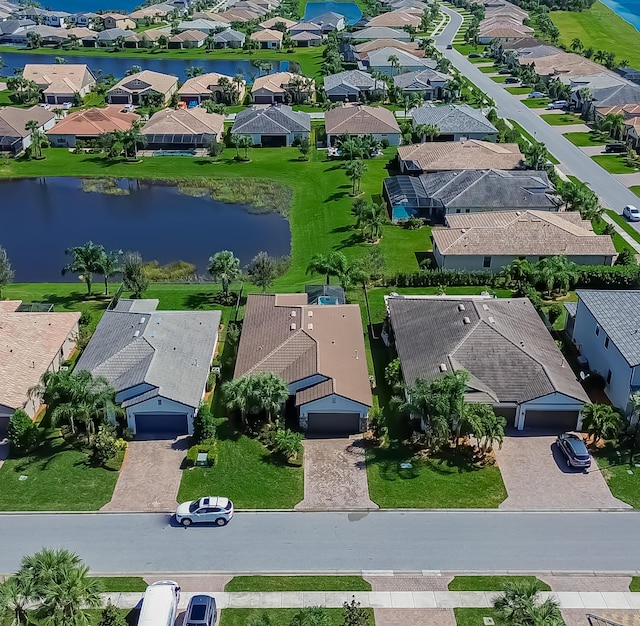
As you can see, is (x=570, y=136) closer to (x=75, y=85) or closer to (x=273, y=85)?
(x=273, y=85)

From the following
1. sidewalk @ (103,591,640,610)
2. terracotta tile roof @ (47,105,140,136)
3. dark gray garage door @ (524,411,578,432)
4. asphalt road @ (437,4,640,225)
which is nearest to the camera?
sidewalk @ (103,591,640,610)

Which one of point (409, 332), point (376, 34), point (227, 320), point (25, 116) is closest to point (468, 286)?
point (409, 332)

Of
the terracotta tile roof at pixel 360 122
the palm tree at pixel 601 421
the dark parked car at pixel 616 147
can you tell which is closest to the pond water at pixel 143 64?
the terracotta tile roof at pixel 360 122

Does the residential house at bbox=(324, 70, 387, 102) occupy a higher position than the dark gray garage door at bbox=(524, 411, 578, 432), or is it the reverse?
the dark gray garage door at bbox=(524, 411, 578, 432)

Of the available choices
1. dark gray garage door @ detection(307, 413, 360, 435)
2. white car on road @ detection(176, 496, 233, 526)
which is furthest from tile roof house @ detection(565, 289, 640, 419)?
white car on road @ detection(176, 496, 233, 526)

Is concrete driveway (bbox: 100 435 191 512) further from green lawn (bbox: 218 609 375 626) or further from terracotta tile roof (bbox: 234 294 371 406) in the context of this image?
green lawn (bbox: 218 609 375 626)

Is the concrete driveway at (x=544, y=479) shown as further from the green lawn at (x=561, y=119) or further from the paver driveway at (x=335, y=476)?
the green lawn at (x=561, y=119)

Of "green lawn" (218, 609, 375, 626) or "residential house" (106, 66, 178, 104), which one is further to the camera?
"residential house" (106, 66, 178, 104)

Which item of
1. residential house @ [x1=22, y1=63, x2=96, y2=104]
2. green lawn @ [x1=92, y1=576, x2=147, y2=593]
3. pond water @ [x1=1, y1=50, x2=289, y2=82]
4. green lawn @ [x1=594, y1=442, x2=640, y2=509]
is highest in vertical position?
green lawn @ [x1=594, y1=442, x2=640, y2=509]

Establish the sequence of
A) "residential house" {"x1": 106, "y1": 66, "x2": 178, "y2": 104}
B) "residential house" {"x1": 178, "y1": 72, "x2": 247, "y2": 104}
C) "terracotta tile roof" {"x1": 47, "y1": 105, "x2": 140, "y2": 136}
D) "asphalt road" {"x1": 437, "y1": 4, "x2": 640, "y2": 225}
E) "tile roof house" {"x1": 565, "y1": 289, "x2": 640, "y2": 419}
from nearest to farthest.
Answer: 1. "tile roof house" {"x1": 565, "y1": 289, "x2": 640, "y2": 419}
2. "asphalt road" {"x1": 437, "y1": 4, "x2": 640, "y2": 225}
3. "terracotta tile roof" {"x1": 47, "y1": 105, "x2": 140, "y2": 136}
4. "residential house" {"x1": 106, "y1": 66, "x2": 178, "y2": 104}
5. "residential house" {"x1": 178, "y1": 72, "x2": 247, "y2": 104}
